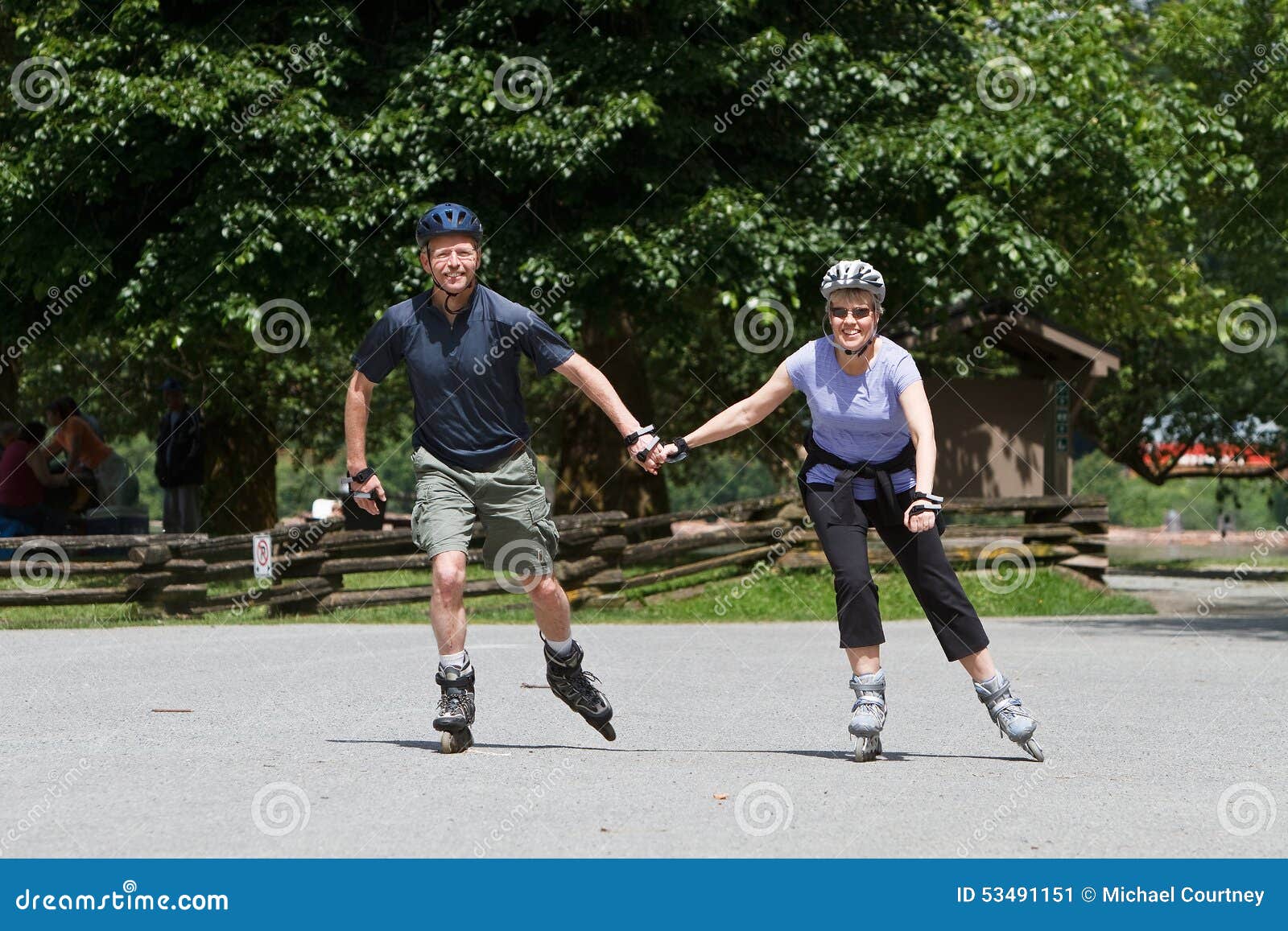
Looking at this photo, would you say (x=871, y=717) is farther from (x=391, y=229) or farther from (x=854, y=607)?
(x=391, y=229)

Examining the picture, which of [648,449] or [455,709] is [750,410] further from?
[455,709]

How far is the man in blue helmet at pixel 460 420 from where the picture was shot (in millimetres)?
6676

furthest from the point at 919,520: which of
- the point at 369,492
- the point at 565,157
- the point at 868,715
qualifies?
the point at 565,157

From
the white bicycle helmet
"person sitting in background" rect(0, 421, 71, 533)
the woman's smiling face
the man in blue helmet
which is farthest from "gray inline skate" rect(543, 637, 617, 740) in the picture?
"person sitting in background" rect(0, 421, 71, 533)

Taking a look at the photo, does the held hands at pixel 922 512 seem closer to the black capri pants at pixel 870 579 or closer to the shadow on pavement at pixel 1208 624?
the black capri pants at pixel 870 579

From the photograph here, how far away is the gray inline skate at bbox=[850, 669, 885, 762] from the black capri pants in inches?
5.7

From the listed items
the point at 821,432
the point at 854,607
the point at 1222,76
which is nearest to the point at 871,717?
the point at 854,607

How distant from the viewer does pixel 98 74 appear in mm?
16422

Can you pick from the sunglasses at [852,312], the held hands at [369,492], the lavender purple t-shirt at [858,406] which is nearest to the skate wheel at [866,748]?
the lavender purple t-shirt at [858,406]

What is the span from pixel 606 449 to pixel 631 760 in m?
15.1

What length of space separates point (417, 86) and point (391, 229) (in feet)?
4.74

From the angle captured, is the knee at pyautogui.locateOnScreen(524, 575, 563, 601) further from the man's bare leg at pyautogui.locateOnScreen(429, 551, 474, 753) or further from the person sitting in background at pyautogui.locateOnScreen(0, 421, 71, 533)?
the person sitting in background at pyautogui.locateOnScreen(0, 421, 71, 533)

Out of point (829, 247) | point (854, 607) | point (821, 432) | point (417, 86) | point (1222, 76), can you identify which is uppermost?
point (1222, 76)

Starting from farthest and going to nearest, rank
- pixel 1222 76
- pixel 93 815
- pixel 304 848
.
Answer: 1. pixel 1222 76
2. pixel 93 815
3. pixel 304 848
